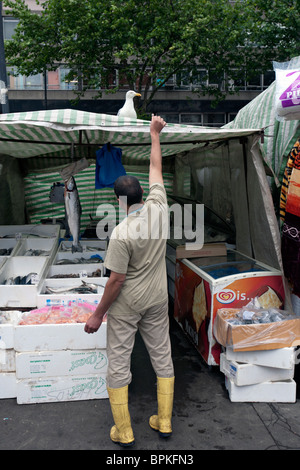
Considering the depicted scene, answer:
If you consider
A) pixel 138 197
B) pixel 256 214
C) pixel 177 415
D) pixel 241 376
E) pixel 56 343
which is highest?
pixel 138 197

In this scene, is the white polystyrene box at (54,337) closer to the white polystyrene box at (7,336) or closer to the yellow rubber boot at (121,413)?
the white polystyrene box at (7,336)

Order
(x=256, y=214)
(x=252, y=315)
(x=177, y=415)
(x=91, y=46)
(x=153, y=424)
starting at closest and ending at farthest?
(x=153, y=424), (x=177, y=415), (x=252, y=315), (x=256, y=214), (x=91, y=46)

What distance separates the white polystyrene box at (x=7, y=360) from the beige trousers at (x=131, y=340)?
1111 millimetres

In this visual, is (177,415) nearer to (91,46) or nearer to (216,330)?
(216,330)

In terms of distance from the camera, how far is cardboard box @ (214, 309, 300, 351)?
3.58m

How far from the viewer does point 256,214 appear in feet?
15.5

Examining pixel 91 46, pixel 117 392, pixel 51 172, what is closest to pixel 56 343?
pixel 117 392

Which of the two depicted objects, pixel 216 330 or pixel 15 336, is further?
pixel 216 330

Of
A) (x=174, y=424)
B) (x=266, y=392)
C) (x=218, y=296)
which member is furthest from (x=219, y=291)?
(x=174, y=424)

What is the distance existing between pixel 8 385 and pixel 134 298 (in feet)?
5.50

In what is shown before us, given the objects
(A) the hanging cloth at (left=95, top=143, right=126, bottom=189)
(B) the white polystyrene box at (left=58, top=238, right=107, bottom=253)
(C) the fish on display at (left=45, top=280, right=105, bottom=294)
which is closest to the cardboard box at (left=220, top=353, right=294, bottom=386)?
(C) the fish on display at (left=45, top=280, right=105, bottom=294)

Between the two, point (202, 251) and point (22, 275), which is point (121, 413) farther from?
point (22, 275)

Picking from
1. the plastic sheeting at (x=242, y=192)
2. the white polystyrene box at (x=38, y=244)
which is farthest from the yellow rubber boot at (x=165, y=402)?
the white polystyrene box at (x=38, y=244)
